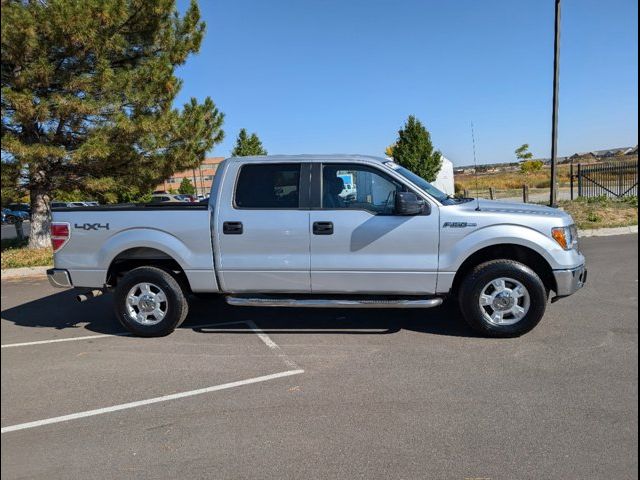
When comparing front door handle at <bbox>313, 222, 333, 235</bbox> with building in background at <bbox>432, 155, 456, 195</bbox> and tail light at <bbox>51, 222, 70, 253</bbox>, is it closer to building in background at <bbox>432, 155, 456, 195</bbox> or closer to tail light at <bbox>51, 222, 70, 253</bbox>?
tail light at <bbox>51, 222, 70, 253</bbox>

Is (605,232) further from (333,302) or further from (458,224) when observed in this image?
(333,302)

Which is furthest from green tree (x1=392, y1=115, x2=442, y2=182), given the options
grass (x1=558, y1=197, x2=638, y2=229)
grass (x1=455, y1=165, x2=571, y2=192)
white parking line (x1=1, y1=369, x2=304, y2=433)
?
white parking line (x1=1, y1=369, x2=304, y2=433)

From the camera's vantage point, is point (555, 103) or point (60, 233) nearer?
point (60, 233)

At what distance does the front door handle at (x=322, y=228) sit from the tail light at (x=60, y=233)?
281 cm

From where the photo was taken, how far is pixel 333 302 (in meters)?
5.00

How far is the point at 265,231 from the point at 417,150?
25688mm

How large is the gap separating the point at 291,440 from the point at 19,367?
2.88 meters

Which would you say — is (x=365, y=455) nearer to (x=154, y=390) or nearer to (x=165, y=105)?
(x=154, y=390)

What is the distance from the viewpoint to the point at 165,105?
488 inches

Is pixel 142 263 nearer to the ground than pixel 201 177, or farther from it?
nearer to the ground

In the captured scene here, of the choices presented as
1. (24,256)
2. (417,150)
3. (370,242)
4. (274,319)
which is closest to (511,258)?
(370,242)

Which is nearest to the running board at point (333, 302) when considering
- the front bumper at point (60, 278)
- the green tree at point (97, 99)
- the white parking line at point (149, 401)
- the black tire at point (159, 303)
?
the black tire at point (159, 303)

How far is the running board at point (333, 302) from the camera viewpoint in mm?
4898

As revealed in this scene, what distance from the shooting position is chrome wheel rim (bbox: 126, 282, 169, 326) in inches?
211
